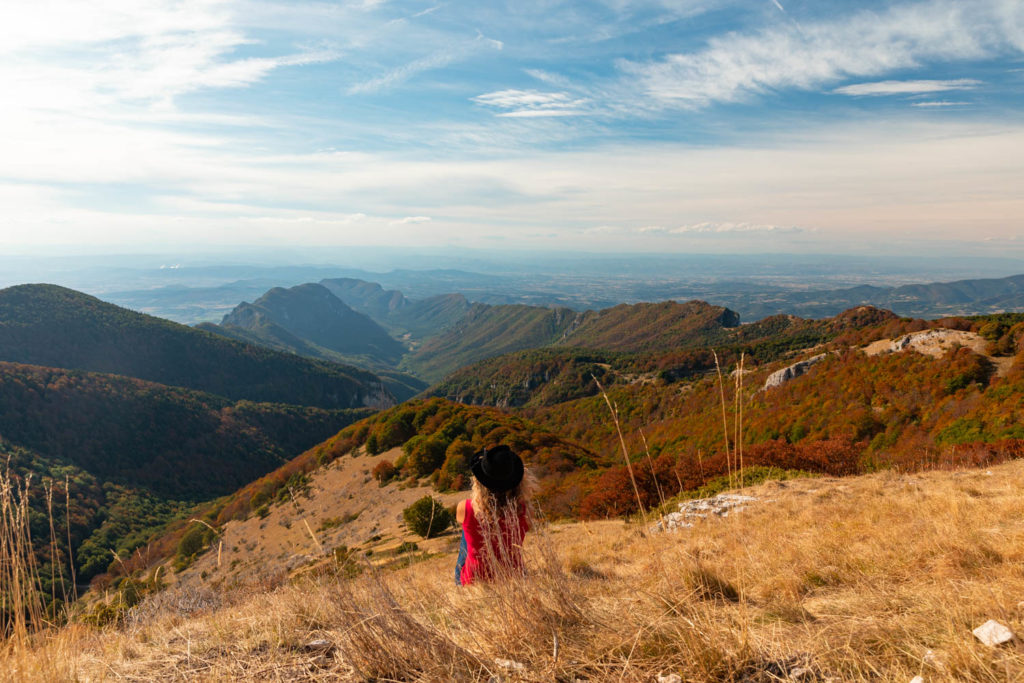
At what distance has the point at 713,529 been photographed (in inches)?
278

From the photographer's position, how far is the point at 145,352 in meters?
120

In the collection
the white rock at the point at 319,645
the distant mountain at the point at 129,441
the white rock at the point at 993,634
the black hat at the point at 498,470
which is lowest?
the distant mountain at the point at 129,441

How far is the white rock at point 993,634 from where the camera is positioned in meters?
1.93

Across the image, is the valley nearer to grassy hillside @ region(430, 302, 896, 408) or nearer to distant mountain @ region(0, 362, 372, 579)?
distant mountain @ region(0, 362, 372, 579)

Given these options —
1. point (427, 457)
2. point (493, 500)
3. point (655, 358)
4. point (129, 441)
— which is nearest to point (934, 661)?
point (493, 500)

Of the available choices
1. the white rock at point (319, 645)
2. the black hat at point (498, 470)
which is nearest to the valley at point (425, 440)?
the white rock at point (319, 645)

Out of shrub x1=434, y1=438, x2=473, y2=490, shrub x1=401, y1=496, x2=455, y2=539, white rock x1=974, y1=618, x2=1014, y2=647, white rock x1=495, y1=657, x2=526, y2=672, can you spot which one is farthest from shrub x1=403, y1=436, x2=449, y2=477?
white rock x1=974, y1=618, x2=1014, y2=647

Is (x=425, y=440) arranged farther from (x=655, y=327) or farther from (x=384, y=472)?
(x=655, y=327)

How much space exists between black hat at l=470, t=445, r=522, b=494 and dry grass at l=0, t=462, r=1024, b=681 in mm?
596

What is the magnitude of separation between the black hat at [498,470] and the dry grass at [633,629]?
1.96 ft

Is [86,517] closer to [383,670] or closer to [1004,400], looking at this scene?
[383,670]

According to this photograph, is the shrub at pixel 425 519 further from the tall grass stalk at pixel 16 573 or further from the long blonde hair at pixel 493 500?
the tall grass stalk at pixel 16 573

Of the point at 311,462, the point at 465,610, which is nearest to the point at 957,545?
the point at 465,610

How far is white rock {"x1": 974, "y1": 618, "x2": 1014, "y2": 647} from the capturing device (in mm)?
1929
